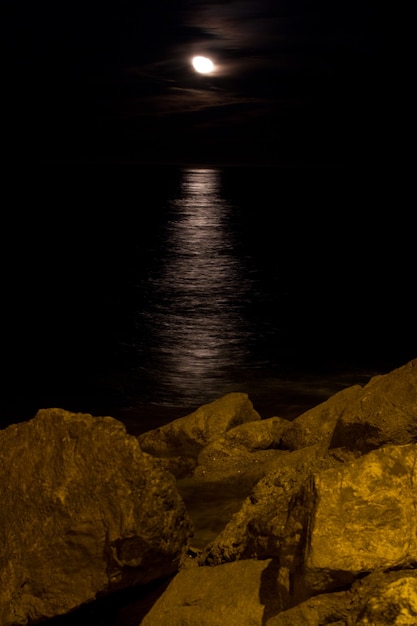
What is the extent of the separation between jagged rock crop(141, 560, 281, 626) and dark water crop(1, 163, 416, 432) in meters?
7.28

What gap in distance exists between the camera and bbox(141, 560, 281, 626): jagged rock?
3822mm

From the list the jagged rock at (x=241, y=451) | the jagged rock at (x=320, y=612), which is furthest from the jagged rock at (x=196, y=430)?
the jagged rock at (x=320, y=612)

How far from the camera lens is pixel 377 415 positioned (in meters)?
4.71

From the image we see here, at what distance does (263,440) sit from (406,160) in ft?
555

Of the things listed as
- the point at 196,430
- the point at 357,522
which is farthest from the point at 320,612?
the point at 196,430

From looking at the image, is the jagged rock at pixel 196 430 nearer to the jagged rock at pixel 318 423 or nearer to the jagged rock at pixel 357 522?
the jagged rock at pixel 318 423

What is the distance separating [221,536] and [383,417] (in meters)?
1.15

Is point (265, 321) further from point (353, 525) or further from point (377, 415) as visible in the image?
point (353, 525)

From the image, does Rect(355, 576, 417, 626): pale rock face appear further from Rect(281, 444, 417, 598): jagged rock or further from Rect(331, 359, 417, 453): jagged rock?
Rect(331, 359, 417, 453): jagged rock

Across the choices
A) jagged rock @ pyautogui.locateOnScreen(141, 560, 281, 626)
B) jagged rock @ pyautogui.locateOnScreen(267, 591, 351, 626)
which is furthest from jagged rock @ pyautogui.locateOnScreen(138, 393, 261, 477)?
jagged rock @ pyautogui.locateOnScreen(267, 591, 351, 626)

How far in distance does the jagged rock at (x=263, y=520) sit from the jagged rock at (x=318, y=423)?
7.03ft

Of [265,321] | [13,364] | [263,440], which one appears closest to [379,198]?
[265,321]

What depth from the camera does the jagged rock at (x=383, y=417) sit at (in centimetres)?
465

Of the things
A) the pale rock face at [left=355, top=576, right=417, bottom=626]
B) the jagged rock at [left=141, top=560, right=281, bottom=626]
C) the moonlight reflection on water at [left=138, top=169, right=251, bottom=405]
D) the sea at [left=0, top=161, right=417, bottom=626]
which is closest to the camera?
the pale rock face at [left=355, top=576, right=417, bottom=626]
